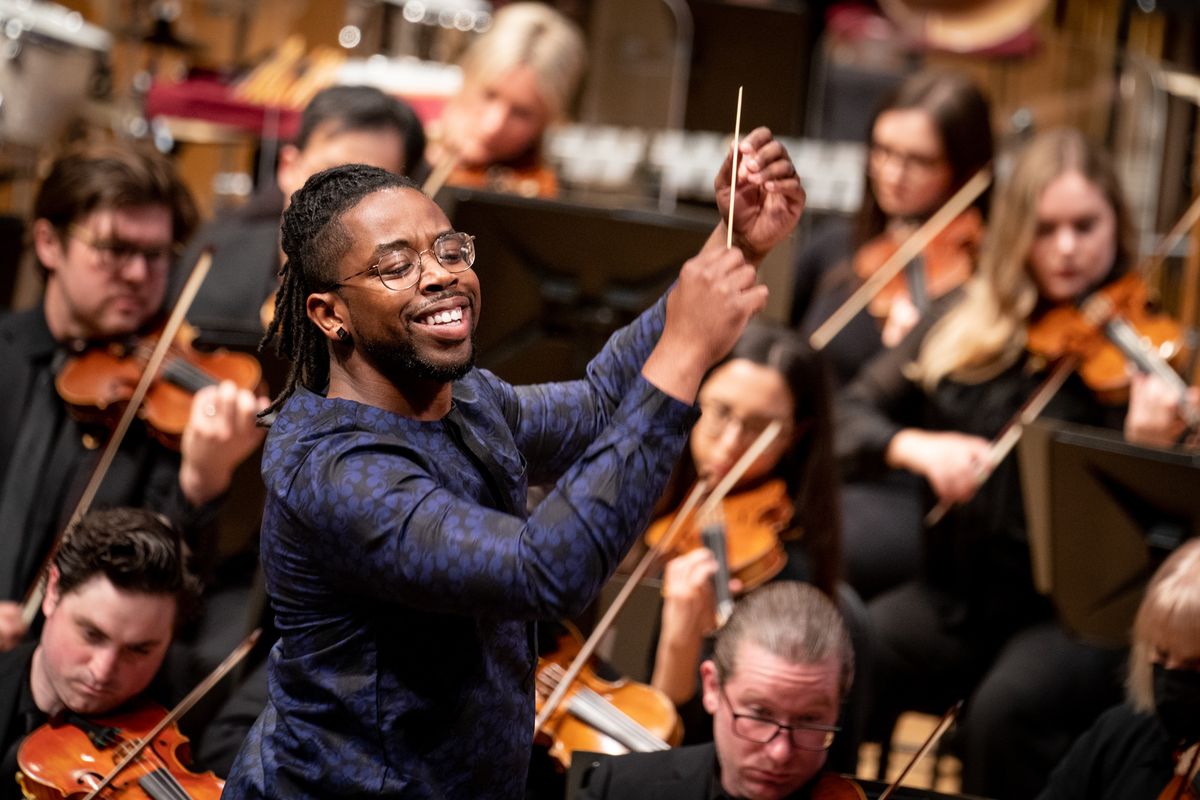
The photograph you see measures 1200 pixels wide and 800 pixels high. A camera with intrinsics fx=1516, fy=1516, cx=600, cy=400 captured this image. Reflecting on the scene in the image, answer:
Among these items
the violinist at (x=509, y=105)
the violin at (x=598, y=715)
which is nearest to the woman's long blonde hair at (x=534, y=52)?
the violinist at (x=509, y=105)

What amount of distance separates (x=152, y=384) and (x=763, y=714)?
1227mm

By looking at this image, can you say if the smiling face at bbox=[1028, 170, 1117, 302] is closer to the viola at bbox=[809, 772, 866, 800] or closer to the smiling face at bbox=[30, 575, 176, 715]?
the viola at bbox=[809, 772, 866, 800]

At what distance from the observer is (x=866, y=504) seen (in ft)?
10.5

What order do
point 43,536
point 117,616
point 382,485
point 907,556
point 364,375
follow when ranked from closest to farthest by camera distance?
point 382,485
point 364,375
point 117,616
point 43,536
point 907,556

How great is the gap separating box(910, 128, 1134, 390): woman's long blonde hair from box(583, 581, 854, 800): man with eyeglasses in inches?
48.6

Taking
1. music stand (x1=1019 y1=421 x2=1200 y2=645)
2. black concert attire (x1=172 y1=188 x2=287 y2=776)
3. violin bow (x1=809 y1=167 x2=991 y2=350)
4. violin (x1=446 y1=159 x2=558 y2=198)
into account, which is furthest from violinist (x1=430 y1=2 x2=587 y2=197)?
music stand (x1=1019 y1=421 x2=1200 y2=645)

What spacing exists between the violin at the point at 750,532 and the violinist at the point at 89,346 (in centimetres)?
71

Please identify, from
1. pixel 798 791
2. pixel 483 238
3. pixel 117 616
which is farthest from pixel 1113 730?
pixel 117 616

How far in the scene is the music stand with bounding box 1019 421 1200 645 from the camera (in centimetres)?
242

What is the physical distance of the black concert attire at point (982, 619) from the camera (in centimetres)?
270

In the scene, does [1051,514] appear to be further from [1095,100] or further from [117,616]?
[1095,100]

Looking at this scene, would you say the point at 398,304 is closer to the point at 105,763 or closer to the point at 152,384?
the point at 105,763

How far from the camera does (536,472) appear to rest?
1.64 m

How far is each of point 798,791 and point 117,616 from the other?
91 centimetres
